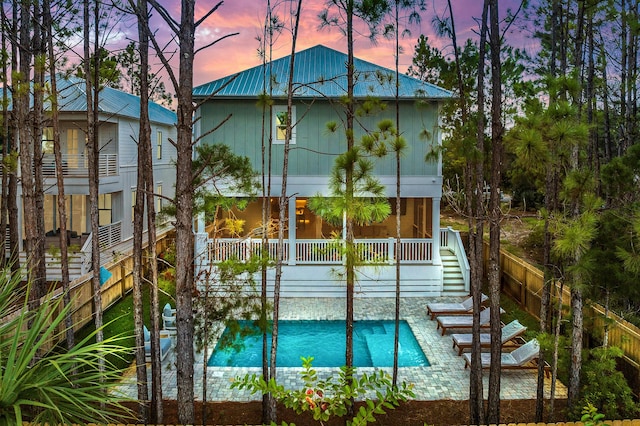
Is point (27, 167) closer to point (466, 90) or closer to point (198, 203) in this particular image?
point (198, 203)

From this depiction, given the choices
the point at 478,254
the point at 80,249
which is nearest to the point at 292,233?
the point at 80,249

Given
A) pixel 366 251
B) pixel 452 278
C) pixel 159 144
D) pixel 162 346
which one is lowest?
pixel 162 346

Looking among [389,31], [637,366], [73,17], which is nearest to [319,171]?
[389,31]

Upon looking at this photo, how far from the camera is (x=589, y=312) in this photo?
854 centimetres

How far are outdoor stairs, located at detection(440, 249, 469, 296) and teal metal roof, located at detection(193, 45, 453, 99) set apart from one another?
581 centimetres

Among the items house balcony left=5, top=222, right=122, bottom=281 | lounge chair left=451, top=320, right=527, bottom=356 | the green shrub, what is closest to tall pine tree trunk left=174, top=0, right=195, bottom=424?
the green shrub

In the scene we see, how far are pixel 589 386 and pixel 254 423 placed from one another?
539 centimetres

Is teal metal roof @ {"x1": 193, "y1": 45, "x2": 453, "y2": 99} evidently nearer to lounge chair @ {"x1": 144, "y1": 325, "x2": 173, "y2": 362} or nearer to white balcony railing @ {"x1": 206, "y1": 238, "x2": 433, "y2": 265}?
white balcony railing @ {"x1": 206, "y1": 238, "x2": 433, "y2": 265}

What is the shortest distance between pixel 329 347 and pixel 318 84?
7678 millimetres

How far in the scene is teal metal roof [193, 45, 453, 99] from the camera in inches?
602

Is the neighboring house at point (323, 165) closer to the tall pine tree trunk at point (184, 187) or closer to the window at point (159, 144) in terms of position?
the window at point (159, 144)

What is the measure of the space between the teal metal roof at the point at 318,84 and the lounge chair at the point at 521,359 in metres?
7.56

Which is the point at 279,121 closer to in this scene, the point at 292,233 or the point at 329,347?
the point at 292,233

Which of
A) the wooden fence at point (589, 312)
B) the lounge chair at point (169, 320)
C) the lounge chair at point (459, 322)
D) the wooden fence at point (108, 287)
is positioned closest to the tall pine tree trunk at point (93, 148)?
the lounge chair at point (169, 320)
